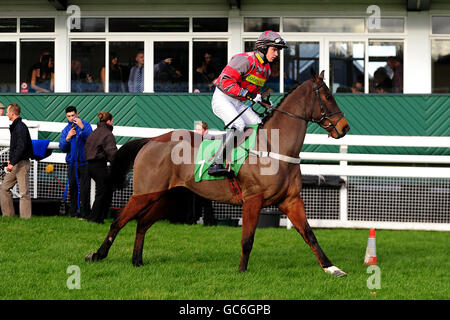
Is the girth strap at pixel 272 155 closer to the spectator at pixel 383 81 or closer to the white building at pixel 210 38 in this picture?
the white building at pixel 210 38

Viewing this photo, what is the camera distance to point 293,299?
735cm

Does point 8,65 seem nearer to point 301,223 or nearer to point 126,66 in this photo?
point 126,66

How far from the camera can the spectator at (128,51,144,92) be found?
56.0 ft

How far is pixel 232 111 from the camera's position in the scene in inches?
358

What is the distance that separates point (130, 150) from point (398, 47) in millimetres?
8759

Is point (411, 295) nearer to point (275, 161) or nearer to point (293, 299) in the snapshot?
point (293, 299)

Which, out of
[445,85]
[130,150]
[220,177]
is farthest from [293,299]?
[445,85]

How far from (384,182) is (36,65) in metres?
8.11

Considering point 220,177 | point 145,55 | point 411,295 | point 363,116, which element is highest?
point 145,55

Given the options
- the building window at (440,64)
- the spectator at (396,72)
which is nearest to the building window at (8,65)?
the spectator at (396,72)

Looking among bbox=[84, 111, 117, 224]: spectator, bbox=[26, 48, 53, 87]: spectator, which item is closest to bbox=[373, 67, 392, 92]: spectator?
bbox=[84, 111, 117, 224]: spectator

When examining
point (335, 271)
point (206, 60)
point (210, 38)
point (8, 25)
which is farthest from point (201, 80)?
point (335, 271)

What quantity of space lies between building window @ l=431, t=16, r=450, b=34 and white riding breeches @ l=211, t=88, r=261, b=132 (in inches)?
352
